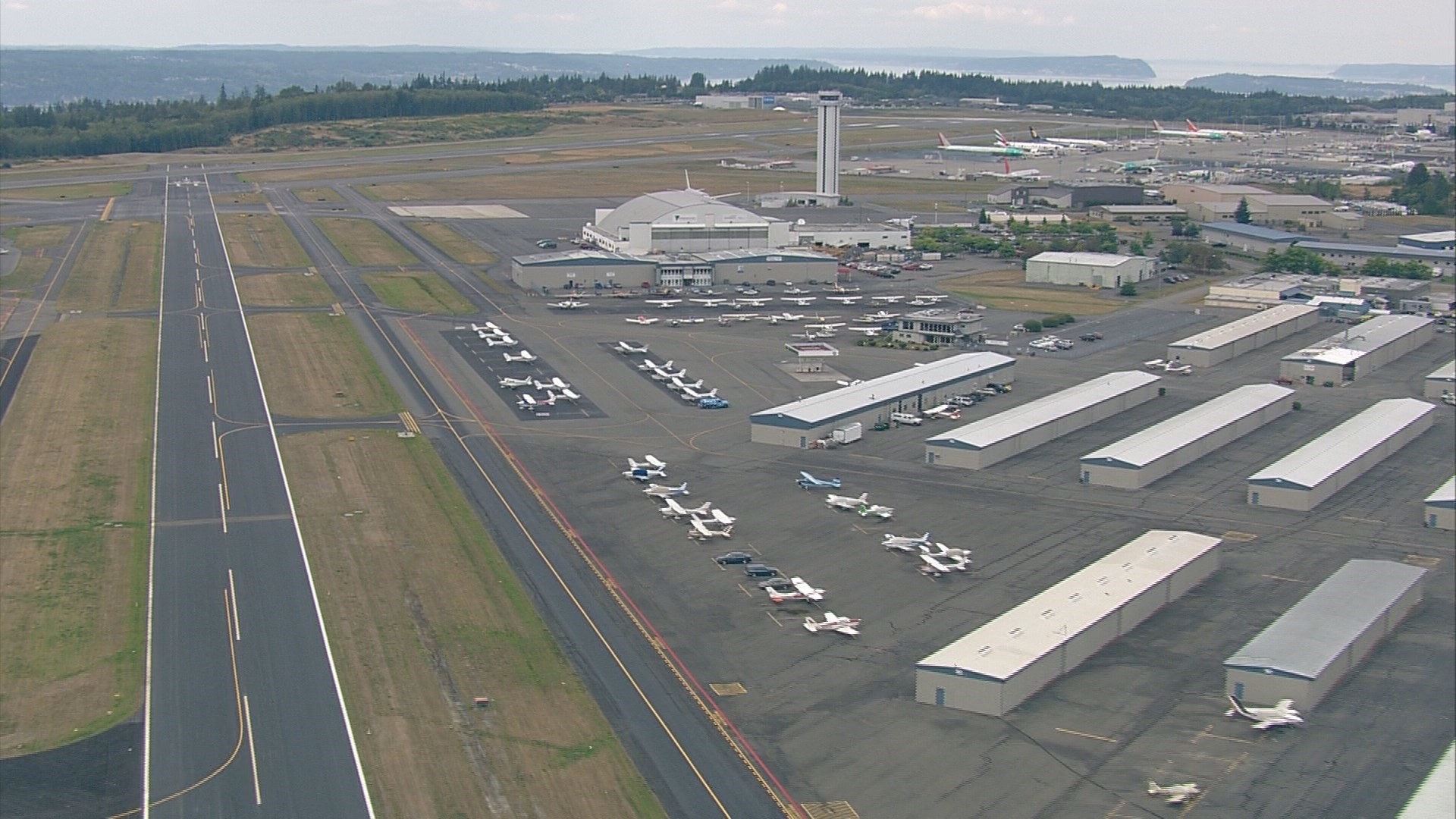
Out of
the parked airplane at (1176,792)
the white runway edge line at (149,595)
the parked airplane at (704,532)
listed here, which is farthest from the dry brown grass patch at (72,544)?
the parked airplane at (1176,792)

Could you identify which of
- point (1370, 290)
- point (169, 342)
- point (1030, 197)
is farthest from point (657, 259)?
point (1030, 197)

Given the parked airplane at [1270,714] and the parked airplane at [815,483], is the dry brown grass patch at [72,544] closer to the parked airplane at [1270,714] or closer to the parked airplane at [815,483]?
the parked airplane at [815,483]

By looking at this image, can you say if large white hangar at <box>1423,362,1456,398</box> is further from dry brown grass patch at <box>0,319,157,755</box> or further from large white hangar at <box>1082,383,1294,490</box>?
dry brown grass patch at <box>0,319,157,755</box>

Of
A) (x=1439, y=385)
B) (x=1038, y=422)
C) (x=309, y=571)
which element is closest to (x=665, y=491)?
(x=309, y=571)

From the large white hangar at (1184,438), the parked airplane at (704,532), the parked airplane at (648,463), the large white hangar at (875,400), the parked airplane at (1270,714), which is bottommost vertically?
the parked airplane at (1270,714)

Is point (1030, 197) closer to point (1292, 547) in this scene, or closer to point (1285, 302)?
point (1285, 302)

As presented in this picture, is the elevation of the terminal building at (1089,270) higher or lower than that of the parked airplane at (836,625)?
higher

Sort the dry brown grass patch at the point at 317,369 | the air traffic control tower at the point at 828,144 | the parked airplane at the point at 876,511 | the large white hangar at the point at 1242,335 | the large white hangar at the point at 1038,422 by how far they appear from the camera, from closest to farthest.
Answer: the parked airplane at the point at 876,511 → the large white hangar at the point at 1038,422 → the dry brown grass patch at the point at 317,369 → the large white hangar at the point at 1242,335 → the air traffic control tower at the point at 828,144

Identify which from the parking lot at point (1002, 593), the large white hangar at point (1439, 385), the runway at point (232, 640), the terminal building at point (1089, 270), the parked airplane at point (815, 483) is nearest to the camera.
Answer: the runway at point (232, 640)

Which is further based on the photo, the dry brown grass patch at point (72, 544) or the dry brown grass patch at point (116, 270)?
the dry brown grass patch at point (116, 270)

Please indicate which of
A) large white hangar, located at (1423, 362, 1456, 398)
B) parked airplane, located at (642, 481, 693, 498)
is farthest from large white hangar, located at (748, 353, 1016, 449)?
large white hangar, located at (1423, 362, 1456, 398)
